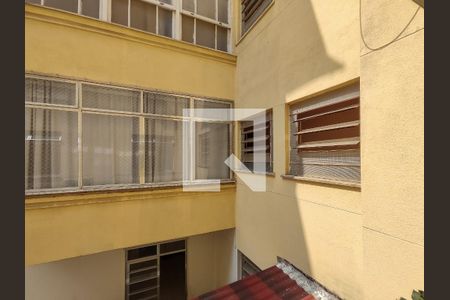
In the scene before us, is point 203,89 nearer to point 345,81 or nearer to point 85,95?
point 85,95

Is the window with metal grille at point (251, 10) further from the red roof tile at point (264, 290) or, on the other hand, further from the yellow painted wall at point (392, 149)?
the red roof tile at point (264, 290)

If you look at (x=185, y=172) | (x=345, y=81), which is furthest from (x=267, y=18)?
(x=185, y=172)

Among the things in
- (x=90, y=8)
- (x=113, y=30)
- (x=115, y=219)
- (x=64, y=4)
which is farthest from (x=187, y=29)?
(x=115, y=219)

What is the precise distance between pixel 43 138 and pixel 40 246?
71.9 inches

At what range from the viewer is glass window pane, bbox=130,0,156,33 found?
5.46m

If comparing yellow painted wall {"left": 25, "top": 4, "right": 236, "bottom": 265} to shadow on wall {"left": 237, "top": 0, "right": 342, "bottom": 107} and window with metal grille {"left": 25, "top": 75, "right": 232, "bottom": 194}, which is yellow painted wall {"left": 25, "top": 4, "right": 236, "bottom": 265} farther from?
shadow on wall {"left": 237, "top": 0, "right": 342, "bottom": 107}

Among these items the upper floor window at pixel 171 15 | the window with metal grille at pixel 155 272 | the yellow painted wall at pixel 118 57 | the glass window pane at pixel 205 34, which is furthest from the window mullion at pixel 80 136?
the window with metal grille at pixel 155 272

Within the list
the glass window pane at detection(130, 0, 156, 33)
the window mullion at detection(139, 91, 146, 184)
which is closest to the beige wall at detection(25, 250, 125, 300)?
the window mullion at detection(139, 91, 146, 184)

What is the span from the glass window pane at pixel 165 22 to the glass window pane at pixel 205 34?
0.69 metres

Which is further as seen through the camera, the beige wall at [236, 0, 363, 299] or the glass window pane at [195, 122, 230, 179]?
the glass window pane at [195, 122, 230, 179]

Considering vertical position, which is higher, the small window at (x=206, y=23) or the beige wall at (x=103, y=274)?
the small window at (x=206, y=23)

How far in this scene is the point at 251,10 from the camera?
19.6 feet

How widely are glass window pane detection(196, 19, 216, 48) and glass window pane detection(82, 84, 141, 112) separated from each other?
2.16 m

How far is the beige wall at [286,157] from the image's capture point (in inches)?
123
